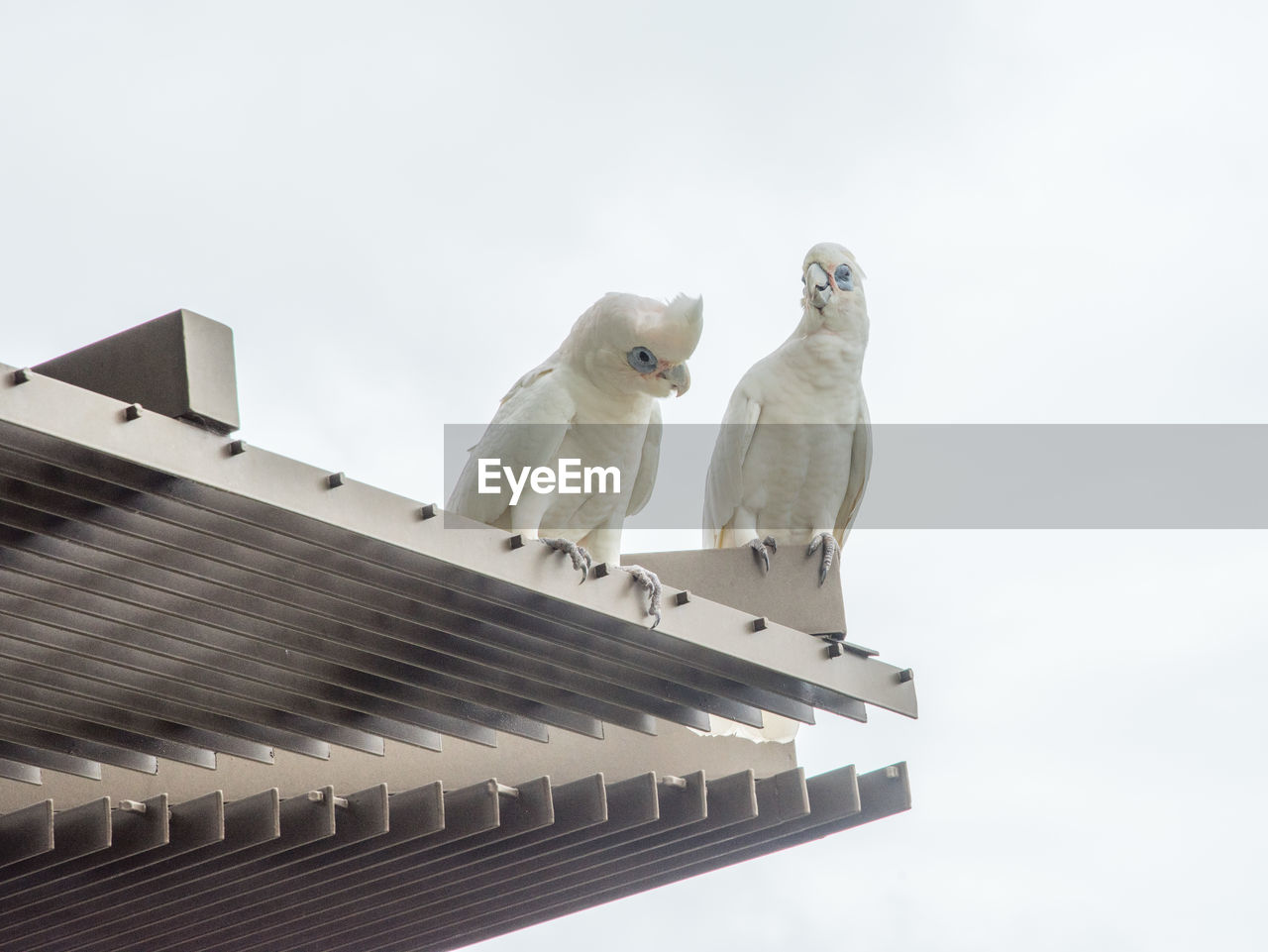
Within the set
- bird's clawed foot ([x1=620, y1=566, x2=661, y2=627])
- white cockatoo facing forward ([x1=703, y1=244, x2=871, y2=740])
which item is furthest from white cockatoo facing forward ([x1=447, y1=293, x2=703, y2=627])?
bird's clawed foot ([x1=620, y1=566, x2=661, y2=627])

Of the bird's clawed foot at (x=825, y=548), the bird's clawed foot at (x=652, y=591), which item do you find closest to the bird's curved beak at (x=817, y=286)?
the bird's clawed foot at (x=825, y=548)

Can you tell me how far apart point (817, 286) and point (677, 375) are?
1446mm

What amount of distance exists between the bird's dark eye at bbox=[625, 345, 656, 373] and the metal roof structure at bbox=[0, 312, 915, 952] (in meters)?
1.09

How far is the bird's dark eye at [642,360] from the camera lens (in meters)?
6.06

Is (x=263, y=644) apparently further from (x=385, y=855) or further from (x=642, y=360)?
(x=642, y=360)

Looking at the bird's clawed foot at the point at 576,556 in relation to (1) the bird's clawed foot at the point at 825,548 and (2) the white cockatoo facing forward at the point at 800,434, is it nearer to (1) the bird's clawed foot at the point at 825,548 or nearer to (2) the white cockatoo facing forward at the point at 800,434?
(1) the bird's clawed foot at the point at 825,548

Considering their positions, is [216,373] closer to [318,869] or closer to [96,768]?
[96,768]

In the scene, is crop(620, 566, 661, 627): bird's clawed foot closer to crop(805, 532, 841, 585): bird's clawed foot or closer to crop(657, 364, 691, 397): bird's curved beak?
crop(657, 364, 691, 397): bird's curved beak

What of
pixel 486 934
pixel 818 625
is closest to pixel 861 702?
pixel 818 625

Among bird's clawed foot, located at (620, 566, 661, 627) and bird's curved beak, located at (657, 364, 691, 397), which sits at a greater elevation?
bird's curved beak, located at (657, 364, 691, 397)

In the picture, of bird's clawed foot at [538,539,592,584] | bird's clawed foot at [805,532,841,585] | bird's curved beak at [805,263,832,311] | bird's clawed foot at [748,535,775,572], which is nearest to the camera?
bird's clawed foot at [538,539,592,584]

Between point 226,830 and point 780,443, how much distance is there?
112 inches

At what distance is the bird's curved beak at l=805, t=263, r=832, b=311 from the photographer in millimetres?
7301

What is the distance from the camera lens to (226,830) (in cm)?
579
